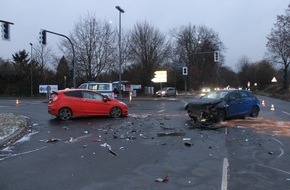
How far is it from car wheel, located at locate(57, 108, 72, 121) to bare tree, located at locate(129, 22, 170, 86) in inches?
1985

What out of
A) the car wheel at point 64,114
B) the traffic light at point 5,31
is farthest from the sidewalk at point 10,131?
the traffic light at point 5,31

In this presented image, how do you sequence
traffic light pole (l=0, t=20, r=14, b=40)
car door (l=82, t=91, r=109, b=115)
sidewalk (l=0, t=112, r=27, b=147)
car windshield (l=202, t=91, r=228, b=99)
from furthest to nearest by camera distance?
traffic light pole (l=0, t=20, r=14, b=40), car door (l=82, t=91, r=109, b=115), car windshield (l=202, t=91, r=228, b=99), sidewalk (l=0, t=112, r=27, b=147)

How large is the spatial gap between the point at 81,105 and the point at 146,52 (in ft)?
168

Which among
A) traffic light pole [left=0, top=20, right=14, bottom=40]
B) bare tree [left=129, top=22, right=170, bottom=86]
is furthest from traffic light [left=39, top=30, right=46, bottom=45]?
bare tree [left=129, top=22, right=170, bottom=86]

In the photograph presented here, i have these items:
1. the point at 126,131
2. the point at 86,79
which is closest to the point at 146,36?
the point at 86,79

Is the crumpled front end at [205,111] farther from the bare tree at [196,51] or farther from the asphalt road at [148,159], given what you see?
the bare tree at [196,51]

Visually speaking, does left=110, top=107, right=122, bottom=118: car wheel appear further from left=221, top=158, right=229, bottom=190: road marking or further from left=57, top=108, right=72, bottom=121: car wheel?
left=221, top=158, right=229, bottom=190: road marking

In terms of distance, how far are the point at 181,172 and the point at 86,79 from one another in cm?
4999

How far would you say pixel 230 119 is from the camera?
797 inches

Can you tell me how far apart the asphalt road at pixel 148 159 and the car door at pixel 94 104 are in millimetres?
4650

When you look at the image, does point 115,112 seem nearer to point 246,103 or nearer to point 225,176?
point 246,103

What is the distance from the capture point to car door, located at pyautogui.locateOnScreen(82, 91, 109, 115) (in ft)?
69.2

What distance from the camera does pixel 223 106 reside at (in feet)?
62.3

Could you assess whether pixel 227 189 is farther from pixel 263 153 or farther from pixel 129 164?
pixel 263 153
